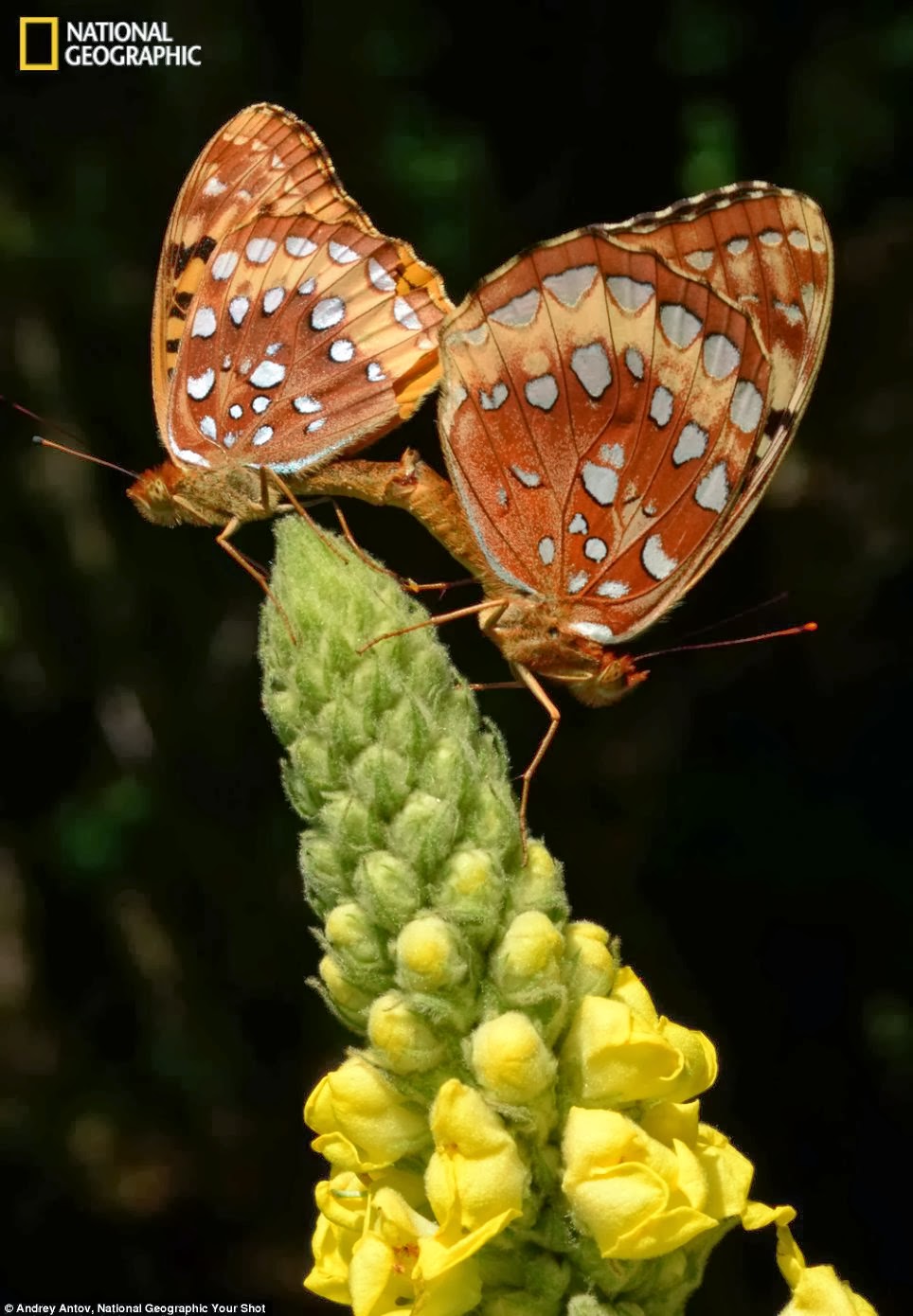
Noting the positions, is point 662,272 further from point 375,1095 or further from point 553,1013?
point 375,1095

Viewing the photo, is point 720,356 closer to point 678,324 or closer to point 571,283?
point 678,324

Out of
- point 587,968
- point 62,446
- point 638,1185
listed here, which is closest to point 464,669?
point 62,446

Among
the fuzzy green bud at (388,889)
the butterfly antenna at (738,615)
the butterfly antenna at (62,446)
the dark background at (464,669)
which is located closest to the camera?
the fuzzy green bud at (388,889)

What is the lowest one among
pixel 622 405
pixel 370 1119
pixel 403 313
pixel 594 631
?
pixel 370 1119

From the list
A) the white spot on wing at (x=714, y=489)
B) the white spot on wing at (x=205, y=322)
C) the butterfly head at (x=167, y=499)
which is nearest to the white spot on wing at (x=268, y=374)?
the white spot on wing at (x=205, y=322)

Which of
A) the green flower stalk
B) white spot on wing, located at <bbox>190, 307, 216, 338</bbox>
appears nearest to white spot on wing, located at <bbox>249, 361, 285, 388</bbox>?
white spot on wing, located at <bbox>190, 307, 216, 338</bbox>

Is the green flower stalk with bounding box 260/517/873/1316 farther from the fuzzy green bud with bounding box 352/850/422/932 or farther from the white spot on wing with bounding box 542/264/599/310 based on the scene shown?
the white spot on wing with bounding box 542/264/599/310

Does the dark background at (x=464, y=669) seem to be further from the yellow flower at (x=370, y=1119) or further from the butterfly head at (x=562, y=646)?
the yellow flower at (x=370, y=1119)
